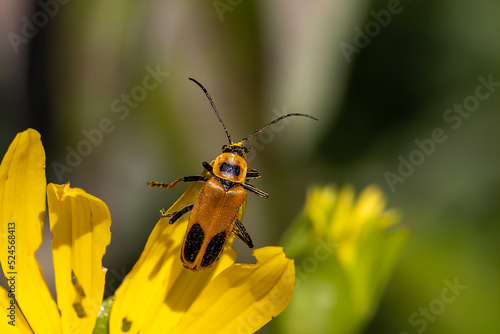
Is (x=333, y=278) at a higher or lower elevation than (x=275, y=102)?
lower

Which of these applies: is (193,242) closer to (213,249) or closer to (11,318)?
(213,249)

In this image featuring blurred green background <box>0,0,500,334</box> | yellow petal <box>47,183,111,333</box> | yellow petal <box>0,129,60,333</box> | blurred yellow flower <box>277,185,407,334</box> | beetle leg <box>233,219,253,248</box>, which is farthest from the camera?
blurred green background <box>0,0,500,334</box>

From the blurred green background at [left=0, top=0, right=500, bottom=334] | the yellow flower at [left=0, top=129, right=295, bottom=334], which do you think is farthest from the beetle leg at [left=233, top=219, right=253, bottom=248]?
the blurred green background at [left=0, top=0, right=500, bottom=334]

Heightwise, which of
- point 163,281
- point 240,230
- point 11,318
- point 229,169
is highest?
point 229,169

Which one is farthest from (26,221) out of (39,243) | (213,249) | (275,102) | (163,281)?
(275,102)

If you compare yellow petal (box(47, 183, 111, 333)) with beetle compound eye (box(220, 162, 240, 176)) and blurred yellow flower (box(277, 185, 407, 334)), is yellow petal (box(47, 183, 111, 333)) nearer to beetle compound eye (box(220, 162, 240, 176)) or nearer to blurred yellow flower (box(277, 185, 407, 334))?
beetle compound eye (box(220, 162, 240, 176))

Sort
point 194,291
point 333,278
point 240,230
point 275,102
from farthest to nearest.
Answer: point 275,102
point 333,278
point 240,230
point 194,291

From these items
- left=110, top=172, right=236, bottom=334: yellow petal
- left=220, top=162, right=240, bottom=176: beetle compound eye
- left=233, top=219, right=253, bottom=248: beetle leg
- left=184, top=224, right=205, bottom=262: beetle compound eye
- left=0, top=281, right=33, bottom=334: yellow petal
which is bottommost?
left=0, top=281, right=33, bottom=334: yellow petal
